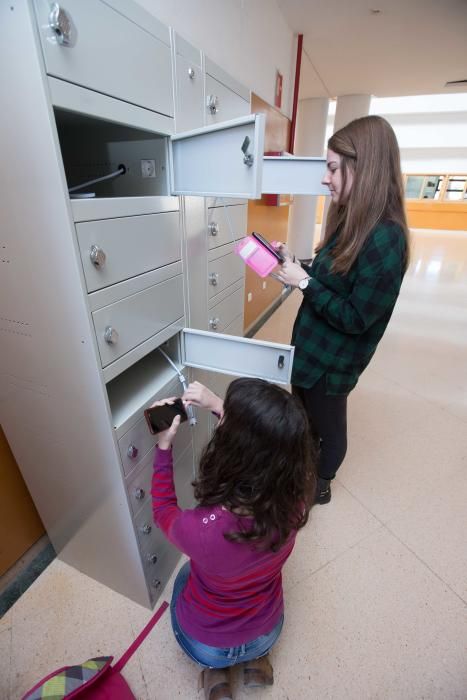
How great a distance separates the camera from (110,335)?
2.69 ft

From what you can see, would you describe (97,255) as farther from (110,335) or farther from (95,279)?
(110,335)

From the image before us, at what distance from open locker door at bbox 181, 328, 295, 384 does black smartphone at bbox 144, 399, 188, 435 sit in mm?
231

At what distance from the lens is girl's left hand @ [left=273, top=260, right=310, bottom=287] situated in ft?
3.65

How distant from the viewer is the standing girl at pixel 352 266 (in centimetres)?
100

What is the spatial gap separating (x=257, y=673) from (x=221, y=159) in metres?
1.46

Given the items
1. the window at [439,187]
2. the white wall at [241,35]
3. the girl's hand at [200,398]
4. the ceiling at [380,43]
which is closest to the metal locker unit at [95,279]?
the girl's hand at [200,398]

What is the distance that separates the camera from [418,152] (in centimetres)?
1034

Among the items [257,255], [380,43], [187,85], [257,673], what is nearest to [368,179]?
[257,255]

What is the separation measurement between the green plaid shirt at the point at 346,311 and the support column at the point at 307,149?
482 centimetres

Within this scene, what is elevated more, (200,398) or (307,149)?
(307,149)

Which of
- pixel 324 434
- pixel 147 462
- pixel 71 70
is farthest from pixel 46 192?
→ pixel 324 434

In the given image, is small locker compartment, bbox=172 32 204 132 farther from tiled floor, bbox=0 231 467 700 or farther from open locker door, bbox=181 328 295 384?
Result: tiled floor, bbox=0 231 467 700

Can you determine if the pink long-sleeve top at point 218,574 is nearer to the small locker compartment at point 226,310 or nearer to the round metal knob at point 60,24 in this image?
the small locker compartment at point 226,310

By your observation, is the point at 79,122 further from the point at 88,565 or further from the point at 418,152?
the point at 418,152
